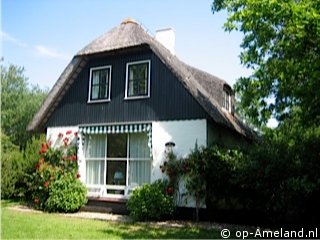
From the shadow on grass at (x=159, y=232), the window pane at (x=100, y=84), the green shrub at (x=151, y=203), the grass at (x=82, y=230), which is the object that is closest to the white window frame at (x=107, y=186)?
the green shrub at (x=151, y=203)

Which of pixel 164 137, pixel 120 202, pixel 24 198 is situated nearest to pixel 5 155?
pixel 24 198

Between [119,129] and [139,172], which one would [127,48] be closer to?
[119,129]

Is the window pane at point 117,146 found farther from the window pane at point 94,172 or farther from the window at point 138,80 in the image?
the window at point 138,80

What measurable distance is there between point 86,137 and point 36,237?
9169mm

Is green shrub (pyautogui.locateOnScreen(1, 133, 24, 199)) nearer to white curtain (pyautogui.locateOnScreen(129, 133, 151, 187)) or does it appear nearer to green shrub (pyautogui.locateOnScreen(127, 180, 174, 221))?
white curtain (pyautogui.locateOnScreen(129, 133, 151, 187))

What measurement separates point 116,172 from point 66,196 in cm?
291

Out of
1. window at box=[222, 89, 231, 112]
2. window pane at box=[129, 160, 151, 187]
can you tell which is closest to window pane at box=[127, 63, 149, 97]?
window pane at box=[129, 160, 151, 187]

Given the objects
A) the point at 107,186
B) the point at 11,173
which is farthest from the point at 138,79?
the point at 11,173

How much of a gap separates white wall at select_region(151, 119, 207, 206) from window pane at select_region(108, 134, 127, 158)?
7.53 ft

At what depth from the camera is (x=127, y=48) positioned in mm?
18484

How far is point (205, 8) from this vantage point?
604 inches

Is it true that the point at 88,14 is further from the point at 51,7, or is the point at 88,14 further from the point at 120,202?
the point at 120,202

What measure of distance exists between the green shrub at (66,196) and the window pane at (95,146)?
191 cm

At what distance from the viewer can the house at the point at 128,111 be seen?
1686 centimetres
